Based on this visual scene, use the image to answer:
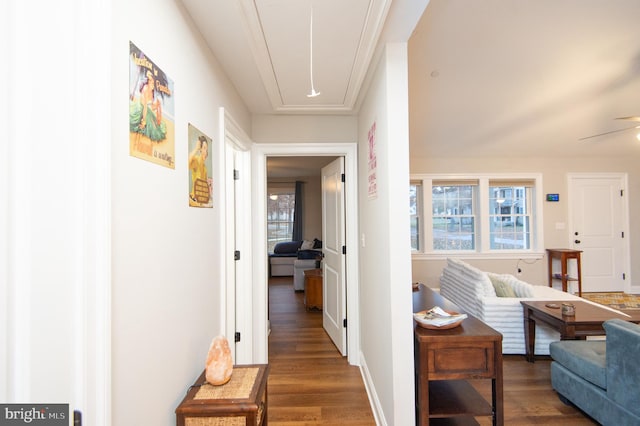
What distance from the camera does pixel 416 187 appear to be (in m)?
5.54

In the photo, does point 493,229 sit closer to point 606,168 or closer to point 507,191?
point 507,191

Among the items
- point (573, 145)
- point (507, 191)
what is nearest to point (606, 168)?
point (573, 145)

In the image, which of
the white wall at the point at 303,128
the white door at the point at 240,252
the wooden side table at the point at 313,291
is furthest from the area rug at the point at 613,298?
the white door at the point at 240,252

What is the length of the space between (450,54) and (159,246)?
8.33 ft

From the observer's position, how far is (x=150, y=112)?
1.05m

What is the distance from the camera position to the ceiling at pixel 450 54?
1.50m

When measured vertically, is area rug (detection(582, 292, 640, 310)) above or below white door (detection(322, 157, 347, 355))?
below

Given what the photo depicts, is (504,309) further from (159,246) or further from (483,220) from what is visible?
(159,246)

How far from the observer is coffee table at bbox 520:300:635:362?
92.7 inches

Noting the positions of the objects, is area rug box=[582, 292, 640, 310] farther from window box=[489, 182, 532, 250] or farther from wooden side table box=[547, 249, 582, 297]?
window box=[489, 182, 532, 250]

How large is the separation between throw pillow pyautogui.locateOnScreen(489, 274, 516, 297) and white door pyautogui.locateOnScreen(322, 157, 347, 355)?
1752 mm

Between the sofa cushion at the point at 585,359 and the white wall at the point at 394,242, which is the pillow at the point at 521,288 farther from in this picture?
the white wall at the point at 394,242

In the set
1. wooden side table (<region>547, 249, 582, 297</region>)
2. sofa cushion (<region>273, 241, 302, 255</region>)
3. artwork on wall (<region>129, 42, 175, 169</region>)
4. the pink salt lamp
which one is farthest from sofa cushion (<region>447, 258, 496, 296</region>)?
sofa cushion (<region>273, 241, 302, 255</region>)

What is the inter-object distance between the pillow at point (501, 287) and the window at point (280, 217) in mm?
5622
